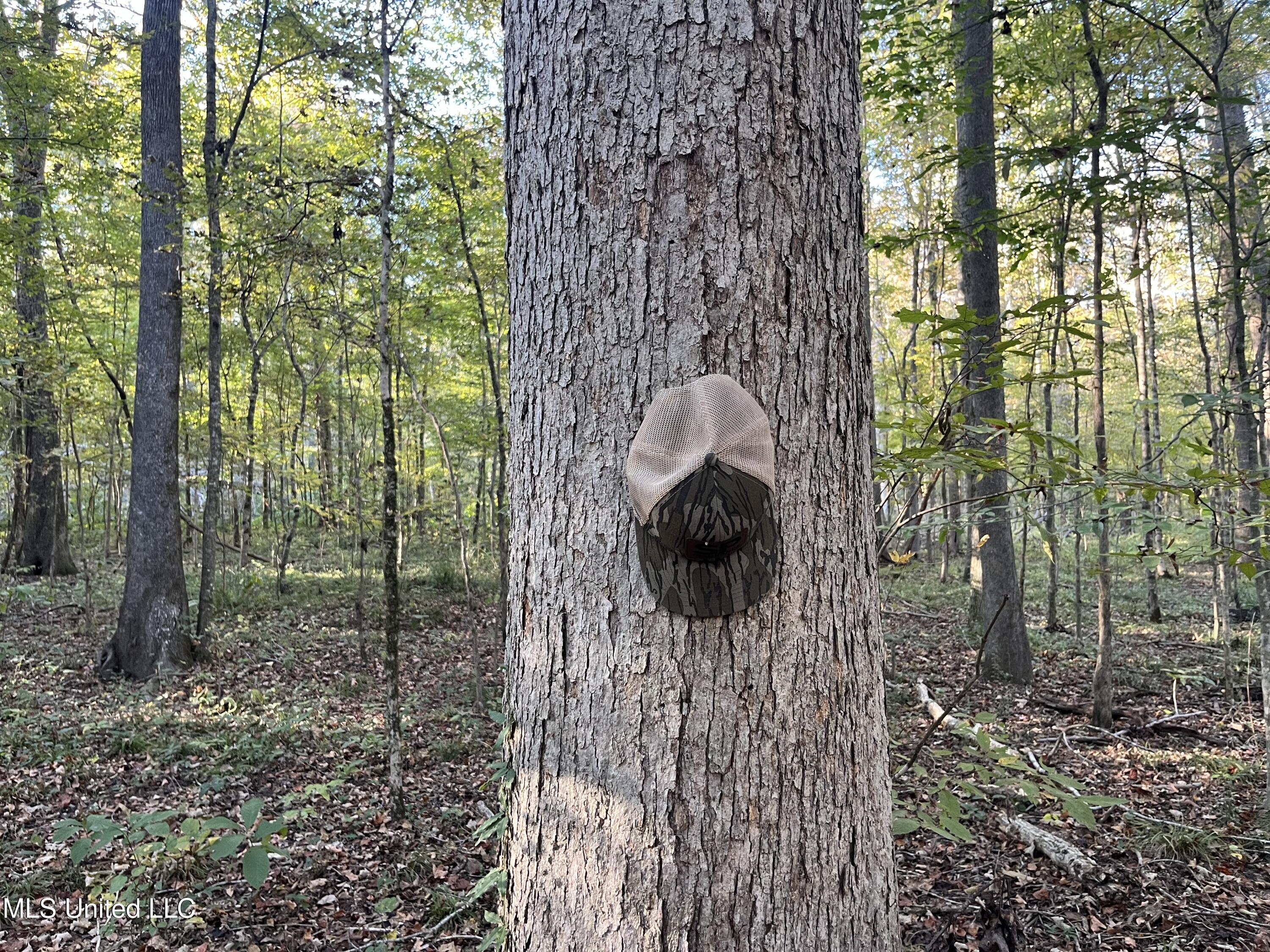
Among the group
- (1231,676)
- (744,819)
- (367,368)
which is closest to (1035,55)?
(1231,676)

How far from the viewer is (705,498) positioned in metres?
0.88

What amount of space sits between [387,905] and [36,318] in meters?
12.1

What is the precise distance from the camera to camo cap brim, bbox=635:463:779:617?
2.91 ft

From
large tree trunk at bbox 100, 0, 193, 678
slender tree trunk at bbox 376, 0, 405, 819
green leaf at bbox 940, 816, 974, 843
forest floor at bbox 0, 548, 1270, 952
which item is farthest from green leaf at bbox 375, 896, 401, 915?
large tree trunk at bbox 100, 0, 193, 678

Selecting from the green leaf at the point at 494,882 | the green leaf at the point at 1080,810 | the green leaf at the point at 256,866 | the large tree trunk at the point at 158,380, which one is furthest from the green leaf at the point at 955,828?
the large tree trunk at the point at 158,380

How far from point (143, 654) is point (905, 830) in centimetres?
867

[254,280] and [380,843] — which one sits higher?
[254,280]

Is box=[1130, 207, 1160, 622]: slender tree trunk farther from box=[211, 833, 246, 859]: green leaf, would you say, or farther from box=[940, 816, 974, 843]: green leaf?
box=[211, 833, 246, 859]: green leaf

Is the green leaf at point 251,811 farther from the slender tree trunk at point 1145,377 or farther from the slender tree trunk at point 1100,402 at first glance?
the slender tree trunk at point 1100,402

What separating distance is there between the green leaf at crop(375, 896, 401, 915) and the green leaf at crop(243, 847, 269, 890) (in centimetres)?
165

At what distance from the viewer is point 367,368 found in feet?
43.9

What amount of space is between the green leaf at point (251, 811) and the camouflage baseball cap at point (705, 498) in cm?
184

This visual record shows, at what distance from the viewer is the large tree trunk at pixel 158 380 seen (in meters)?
7.86

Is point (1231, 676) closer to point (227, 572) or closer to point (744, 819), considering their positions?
point (744, 819)
